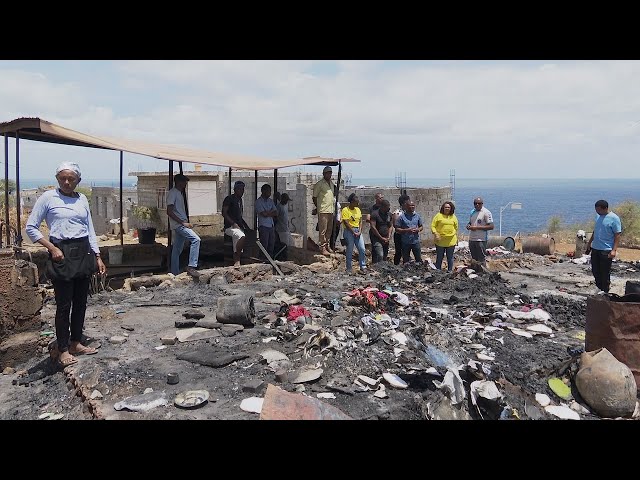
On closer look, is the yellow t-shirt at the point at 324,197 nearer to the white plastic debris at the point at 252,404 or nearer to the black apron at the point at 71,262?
the black apron at the point at 71,262

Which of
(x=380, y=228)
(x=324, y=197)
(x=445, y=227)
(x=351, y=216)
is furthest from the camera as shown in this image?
(x=324, y=197)

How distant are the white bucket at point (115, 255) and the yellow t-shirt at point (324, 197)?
4325 millimetres

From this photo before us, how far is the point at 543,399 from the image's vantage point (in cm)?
439

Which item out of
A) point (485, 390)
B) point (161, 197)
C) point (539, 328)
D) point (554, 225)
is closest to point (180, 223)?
point (539, 328)

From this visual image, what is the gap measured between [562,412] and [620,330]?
0.95 metres

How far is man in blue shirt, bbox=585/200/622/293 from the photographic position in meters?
7.51

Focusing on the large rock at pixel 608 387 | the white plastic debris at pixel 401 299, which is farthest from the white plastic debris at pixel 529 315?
the large rock at pixel 608 387

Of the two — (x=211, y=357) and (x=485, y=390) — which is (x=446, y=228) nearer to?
(x=485, y=390)

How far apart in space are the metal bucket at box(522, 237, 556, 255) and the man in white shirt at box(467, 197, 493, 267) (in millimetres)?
5386

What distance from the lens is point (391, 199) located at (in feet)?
50.3

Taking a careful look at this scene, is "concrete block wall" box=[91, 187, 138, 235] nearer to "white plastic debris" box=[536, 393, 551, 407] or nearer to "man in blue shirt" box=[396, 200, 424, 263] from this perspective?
"man in blue shirt" box=[396, 200, 424, 263]

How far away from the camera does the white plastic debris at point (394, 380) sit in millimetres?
4121
